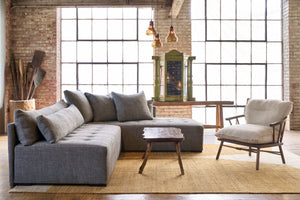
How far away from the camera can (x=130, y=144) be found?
4750 millimetres

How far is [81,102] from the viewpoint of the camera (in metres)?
4.71

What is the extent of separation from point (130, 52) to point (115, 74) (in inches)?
27.8

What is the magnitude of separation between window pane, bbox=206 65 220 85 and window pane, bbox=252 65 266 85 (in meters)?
0.97

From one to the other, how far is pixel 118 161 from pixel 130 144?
2.07ft

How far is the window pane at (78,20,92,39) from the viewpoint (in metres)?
7.73

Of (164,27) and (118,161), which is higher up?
(164,27)

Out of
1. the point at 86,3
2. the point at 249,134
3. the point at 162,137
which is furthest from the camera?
the point at 86,3

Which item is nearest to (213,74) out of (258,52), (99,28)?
(258,52)

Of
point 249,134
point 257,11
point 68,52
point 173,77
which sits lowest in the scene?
point 249,134

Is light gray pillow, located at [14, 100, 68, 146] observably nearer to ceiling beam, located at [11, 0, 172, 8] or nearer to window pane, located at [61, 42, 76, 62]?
ceiling beam, located at [11, 0, 172, 8]

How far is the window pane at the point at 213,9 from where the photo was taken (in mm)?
7754

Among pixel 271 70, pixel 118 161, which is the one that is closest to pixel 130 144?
pixel 118 161

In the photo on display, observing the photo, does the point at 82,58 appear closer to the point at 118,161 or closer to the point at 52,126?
the point at 118,161

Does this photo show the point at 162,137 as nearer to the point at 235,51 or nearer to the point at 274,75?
the point at 235,51
